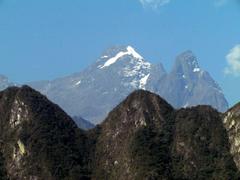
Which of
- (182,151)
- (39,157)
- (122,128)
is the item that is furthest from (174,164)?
(39,157)

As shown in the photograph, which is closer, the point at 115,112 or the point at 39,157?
the point at 39,157

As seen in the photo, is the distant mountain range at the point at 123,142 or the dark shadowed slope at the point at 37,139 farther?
the dark shadowed slope at the point at 37,139

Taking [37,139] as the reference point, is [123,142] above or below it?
above

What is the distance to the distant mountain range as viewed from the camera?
178 m

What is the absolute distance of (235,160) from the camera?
17750cm

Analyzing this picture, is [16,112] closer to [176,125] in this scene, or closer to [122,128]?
[122,128]

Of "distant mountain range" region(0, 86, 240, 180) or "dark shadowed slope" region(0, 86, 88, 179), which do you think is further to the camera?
"dark shadowed slope" region(0, 86, 88, 179)

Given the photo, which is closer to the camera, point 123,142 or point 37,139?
point 37,139

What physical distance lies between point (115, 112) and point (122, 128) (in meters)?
5.55

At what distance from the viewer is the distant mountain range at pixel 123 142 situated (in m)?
178

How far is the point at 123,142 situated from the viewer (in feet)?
614

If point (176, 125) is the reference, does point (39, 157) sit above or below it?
below

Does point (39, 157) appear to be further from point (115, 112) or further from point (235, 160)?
point (235, 160)

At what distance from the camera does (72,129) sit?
634ft
